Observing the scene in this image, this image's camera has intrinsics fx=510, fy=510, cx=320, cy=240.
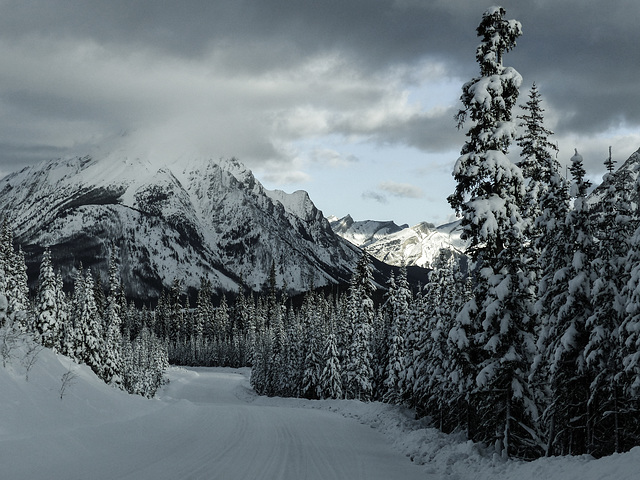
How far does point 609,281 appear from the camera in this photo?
16.2 metres

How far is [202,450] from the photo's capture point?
16.1 meters

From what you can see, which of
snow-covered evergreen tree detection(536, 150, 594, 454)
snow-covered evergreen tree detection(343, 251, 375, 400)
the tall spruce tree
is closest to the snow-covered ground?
the tall spruce tree

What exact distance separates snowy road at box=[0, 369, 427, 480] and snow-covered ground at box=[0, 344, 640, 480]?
4 centimetres

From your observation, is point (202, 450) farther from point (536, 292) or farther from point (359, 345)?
point (359, 345)

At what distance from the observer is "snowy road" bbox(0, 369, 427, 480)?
12102 mm

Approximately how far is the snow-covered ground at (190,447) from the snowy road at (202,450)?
35mm

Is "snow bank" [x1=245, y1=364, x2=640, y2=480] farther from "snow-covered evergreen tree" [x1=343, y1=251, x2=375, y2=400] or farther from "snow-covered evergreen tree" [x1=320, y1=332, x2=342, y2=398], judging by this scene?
"snow-covered evergreen tree" [x1=320, y1=332, x2=342, y2=398]

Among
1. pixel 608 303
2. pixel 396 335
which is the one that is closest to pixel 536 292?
pixel 608 303

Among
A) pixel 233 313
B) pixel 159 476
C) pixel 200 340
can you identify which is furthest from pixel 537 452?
pixel 233 313

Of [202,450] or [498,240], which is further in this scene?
[498,240]

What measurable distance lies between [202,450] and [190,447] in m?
0.61

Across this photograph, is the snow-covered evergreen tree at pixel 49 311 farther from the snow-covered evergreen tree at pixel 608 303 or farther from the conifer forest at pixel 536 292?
the snow-covered evergreen tree at pixel 608 303

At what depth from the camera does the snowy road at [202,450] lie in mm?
12102

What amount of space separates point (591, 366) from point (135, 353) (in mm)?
79496
